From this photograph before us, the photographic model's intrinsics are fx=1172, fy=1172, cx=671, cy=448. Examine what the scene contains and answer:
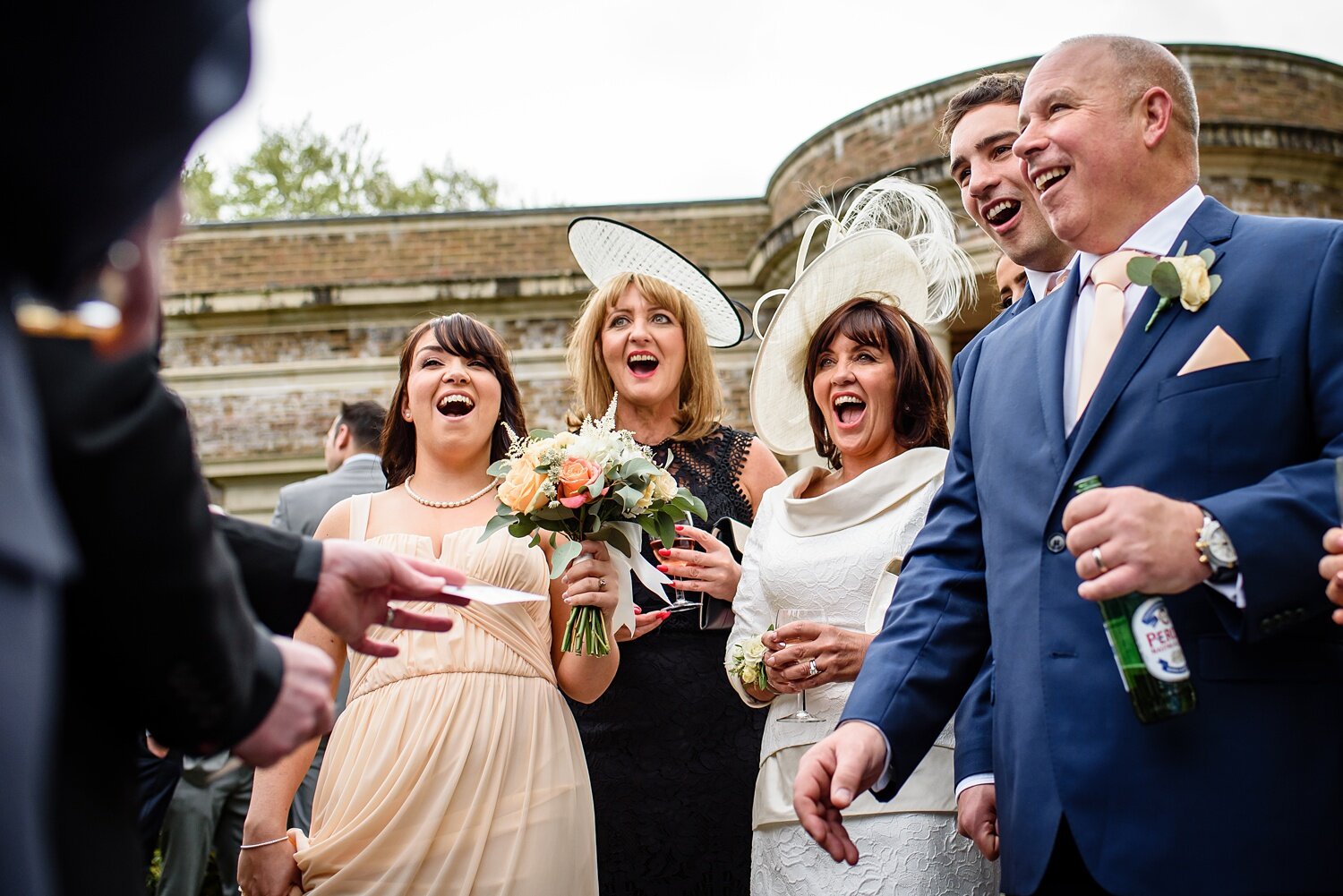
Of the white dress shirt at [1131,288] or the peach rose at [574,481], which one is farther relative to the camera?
the peach rose at [574,481]

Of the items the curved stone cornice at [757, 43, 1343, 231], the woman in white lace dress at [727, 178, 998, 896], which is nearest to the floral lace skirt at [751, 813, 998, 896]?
the woman in white lace dress at [727, 178, 998, 896]

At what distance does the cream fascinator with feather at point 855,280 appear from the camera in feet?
14.9

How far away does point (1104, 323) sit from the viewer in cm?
259

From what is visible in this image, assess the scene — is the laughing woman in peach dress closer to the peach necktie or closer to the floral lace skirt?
the floral lace skirt

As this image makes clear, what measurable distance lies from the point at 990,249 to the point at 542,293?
527 cm

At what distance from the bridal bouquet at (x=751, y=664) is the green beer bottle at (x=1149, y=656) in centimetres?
152

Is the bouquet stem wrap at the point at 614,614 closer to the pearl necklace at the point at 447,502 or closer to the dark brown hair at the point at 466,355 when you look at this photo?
the pearl necklace at the point at 447,502

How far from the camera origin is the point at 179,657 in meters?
1.41

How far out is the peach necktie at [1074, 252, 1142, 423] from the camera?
8.34ft

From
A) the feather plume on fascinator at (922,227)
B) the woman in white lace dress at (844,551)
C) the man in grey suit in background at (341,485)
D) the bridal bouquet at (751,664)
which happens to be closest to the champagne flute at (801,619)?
the woman in white lace dress at (844,551)

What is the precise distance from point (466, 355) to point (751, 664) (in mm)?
1518

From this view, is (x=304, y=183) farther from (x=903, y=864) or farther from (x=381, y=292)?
(x=903, y=864)

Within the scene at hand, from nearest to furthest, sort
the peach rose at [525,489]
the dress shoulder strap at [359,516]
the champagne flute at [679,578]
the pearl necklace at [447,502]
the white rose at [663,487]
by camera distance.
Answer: the peach rose at [525,489], the white rose at [663,487], the dress shoulder strap at [359,516], the pearl necklace at [447,502], the champagne flute at [679,578]

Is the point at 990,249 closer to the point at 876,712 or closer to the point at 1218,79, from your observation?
the point at 1218,79
